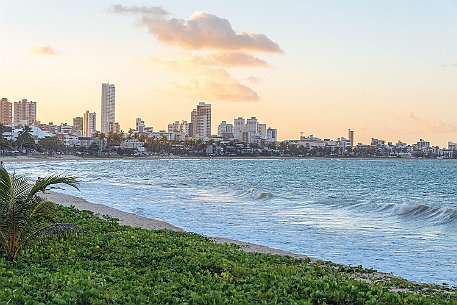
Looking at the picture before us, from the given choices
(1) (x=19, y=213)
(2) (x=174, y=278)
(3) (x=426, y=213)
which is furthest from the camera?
(3) (x=426, y=213)

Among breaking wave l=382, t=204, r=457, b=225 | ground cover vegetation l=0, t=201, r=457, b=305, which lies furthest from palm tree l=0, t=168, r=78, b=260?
breaking wave l=382, t=204, r=457, b=225

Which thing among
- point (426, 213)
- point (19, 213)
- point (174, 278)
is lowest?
point (426, 213)

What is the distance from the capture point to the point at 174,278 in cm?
1074

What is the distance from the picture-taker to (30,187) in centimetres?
1354

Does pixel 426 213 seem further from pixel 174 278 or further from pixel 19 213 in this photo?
pixel 19 213

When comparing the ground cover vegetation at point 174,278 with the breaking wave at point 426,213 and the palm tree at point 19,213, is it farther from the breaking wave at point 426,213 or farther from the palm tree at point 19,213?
the breaking wave at point 426,213

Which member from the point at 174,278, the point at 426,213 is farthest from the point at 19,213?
the point at 426,213

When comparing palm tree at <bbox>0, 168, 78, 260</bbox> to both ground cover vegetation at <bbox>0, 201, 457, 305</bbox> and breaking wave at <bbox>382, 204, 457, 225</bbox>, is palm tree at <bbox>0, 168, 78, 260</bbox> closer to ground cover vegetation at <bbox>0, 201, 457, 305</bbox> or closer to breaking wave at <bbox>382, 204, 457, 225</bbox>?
ground cover vegetation at <bbox>0, 201, 457, 305</bbox>

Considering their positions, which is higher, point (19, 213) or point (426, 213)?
point (19, 213)

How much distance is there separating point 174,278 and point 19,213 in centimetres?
410

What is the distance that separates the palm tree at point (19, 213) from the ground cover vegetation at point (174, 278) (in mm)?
275

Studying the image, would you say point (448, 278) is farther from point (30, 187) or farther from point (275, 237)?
point (30, 187)

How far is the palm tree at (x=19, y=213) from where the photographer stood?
1244 cm

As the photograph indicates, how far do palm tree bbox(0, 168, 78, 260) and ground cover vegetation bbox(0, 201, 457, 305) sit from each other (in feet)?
0.90
